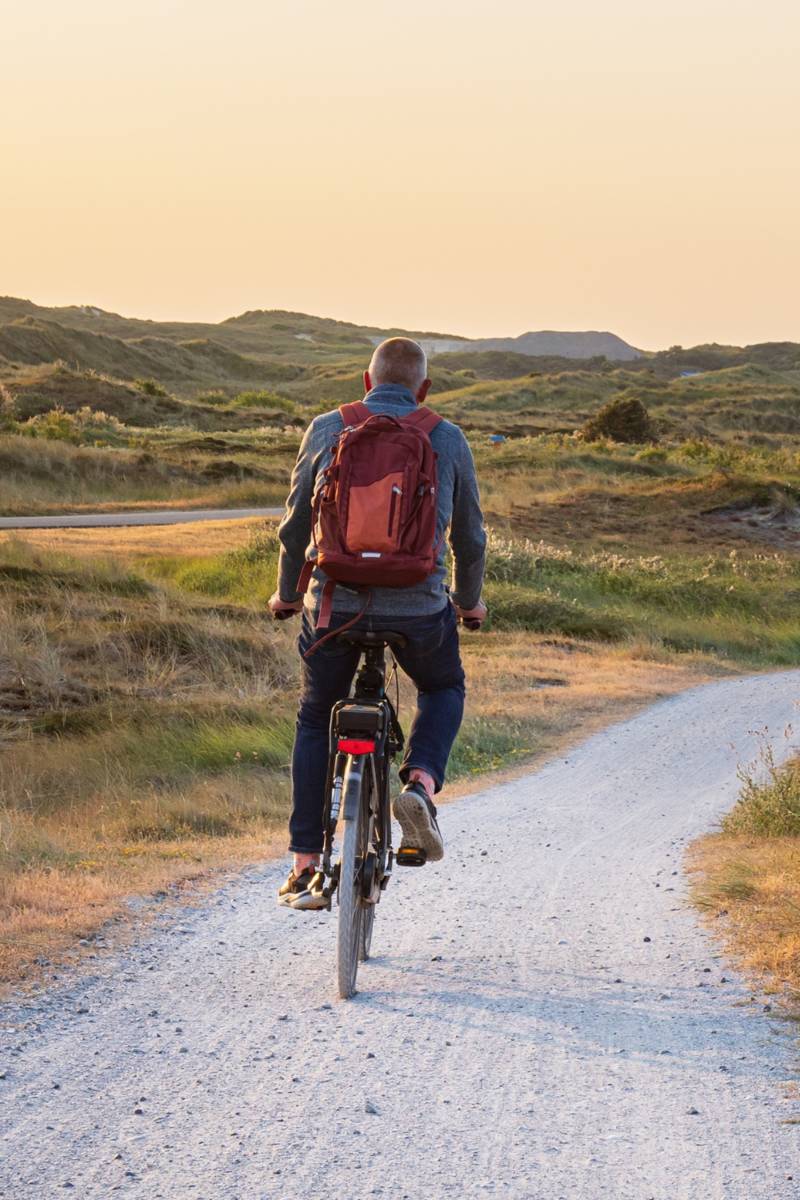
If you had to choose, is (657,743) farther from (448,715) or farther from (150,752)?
(448,715)

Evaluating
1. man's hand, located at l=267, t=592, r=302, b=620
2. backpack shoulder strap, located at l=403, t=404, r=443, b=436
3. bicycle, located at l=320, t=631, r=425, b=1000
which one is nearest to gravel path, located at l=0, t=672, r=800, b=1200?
bicycle, located at l=320, t=631, r=425, b=1000

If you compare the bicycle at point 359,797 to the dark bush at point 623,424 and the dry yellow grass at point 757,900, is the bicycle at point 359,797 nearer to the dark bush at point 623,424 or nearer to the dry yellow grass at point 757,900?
the dry yellow grass at point 757,900

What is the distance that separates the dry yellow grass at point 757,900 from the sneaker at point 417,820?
136 centimetres

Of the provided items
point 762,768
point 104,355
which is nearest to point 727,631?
point 762,768

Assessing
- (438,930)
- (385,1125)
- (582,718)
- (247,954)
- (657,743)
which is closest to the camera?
(385,1125)

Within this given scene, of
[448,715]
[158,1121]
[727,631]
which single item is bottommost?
[727,631]

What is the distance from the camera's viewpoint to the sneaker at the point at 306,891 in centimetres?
557

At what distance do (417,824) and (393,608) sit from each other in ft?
2.74

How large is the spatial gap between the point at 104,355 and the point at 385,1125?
94619mm

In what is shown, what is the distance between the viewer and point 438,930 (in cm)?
667

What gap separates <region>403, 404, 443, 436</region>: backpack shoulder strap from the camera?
5211 mm

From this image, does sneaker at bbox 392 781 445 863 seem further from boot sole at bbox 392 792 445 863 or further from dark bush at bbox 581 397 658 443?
dark bush at bbox 581 397 658 443

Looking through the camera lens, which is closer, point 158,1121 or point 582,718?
Answer: point 158,1121

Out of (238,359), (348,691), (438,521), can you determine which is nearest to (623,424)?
(348,691)
